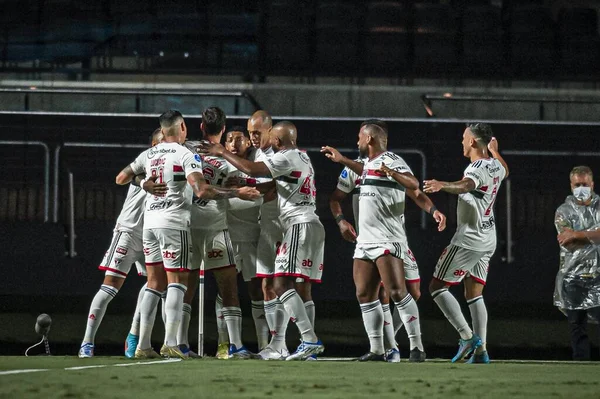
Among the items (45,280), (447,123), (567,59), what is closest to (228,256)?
(45,280)

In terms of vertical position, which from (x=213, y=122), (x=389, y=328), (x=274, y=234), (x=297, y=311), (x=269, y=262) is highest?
(x=213, y=122)

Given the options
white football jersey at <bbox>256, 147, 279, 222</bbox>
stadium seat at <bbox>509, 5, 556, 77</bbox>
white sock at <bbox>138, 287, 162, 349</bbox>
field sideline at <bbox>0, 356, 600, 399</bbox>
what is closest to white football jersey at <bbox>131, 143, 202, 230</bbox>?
white sock at <bbox>138, 287, 162, 349</bbox>

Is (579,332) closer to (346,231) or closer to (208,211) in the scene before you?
(346,231)

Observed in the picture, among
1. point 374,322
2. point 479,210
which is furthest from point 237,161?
point 479,210

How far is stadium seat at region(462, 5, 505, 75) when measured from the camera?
15055 mm

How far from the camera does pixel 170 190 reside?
24.7 feet

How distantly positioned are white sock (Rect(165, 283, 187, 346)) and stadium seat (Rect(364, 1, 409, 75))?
7523 millimetres

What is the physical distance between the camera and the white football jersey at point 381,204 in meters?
7.59

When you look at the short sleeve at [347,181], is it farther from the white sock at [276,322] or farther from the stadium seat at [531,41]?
the stadium seat at [531,41]

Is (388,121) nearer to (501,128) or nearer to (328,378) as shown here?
(501,128)

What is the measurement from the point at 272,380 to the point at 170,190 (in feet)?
9.72

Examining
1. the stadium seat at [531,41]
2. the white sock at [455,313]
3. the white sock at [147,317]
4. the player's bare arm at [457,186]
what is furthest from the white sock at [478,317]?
the stadium seat at [531,41]

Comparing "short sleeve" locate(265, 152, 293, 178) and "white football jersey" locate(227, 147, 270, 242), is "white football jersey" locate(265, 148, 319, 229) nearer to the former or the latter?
"short sleeve" locate(265, 152, 293, 178)

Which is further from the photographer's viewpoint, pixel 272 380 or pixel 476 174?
pixel 476 174
